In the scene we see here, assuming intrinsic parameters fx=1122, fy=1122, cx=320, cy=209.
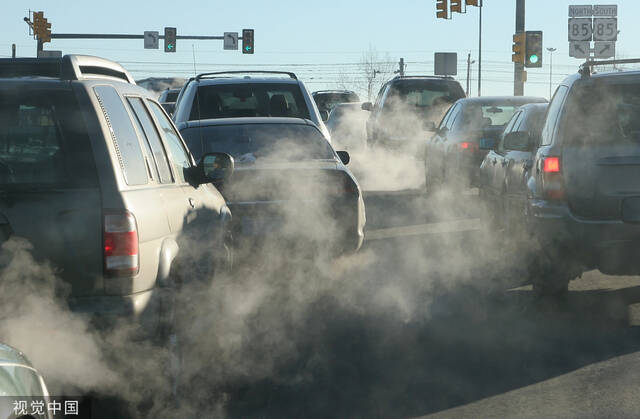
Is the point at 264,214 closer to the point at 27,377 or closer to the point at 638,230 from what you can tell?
the point at 638,230

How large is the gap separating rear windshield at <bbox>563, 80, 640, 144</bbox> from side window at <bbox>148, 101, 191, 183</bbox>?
2.80 m

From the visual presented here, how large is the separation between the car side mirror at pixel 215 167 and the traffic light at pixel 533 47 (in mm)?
24593

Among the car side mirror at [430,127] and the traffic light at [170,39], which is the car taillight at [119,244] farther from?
the traffic light at [170,39]

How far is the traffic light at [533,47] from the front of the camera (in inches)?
1200

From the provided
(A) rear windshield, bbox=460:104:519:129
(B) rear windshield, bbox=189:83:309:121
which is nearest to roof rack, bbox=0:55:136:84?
(B) rear windshield, bbox=189:83:309:121

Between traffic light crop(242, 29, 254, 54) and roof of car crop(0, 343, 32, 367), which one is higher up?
traffic light crop(242, 29, 254, 54)

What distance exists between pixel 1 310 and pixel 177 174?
1.97m

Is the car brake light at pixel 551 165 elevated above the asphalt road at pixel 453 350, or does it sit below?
above

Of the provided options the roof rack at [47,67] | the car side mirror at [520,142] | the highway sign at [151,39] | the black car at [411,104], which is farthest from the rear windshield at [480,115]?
the highway sign at [151,39]

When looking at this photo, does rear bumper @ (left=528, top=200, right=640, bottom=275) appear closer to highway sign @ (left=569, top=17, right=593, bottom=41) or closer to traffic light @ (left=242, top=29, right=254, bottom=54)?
highway sign @ (left=569, top=17, right=593, bottom=41)

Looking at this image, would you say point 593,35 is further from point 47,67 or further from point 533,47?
point 47,67

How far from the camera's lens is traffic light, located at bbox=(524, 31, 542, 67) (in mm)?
30469

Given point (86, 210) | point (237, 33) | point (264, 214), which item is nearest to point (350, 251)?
point (264, 214)

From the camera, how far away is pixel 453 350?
6.80 m
